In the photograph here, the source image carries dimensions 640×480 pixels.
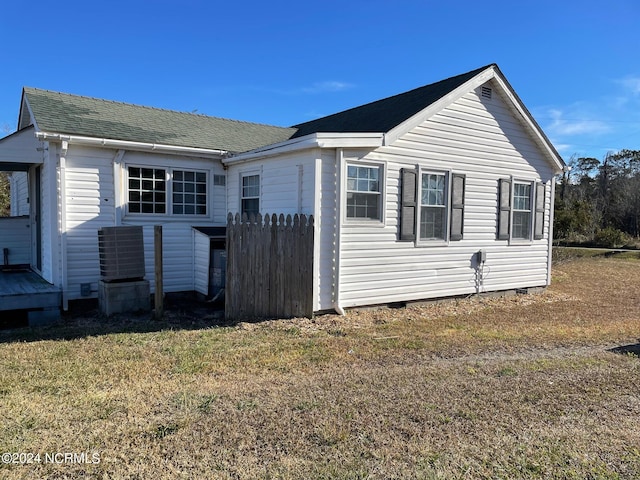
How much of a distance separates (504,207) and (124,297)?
8.01m

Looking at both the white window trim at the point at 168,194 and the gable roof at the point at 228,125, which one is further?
the white window trim at the point at 168,194

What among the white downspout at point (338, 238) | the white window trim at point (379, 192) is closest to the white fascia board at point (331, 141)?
the white downspout at point (338, 238)

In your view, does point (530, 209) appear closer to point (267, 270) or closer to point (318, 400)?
point (267, 270)

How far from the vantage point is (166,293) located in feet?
30.5

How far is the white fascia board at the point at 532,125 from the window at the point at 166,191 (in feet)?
21.9

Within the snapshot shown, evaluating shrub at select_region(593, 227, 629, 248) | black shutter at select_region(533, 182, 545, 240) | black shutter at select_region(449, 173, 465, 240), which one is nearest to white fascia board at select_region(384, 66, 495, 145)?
black shutter at select_region(449, 173, 465, 240)

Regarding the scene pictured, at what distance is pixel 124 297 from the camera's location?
7.68m

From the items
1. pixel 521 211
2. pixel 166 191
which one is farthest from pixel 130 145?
pixel 521 211

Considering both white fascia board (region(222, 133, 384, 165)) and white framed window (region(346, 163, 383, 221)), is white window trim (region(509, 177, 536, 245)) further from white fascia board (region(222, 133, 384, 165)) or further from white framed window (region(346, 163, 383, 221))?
white fascia board (region(222, 133, 384, 165))

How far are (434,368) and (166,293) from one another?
614 centimetres

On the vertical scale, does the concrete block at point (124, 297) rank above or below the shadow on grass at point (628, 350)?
above

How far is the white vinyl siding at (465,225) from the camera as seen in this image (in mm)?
8125

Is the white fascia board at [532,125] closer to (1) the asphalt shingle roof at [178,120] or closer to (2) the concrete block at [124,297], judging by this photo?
(1) the asphalt shingle roof at [178,120]

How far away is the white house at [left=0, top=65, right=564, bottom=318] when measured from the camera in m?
7.81
